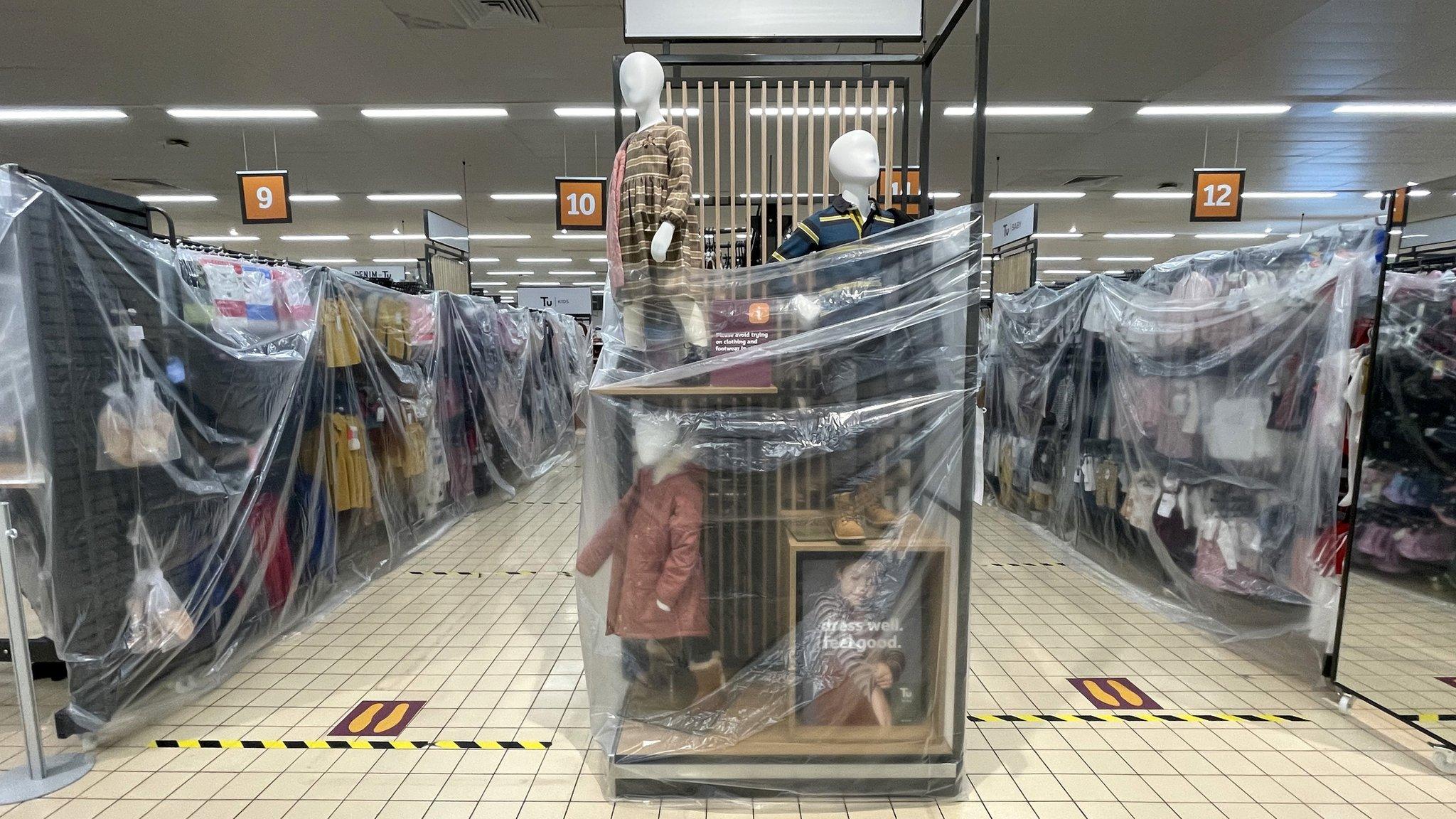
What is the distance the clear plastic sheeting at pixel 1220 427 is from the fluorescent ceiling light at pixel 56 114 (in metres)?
8.40

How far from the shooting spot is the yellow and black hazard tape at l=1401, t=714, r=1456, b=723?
2314 millimetres

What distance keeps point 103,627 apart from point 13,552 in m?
0.37

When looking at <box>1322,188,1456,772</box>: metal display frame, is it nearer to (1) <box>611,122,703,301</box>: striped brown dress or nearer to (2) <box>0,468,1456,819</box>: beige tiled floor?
(2) <box>0,468,1456,819</box>: beige tiled floor

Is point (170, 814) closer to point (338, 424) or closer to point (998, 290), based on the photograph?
point (338, 424)

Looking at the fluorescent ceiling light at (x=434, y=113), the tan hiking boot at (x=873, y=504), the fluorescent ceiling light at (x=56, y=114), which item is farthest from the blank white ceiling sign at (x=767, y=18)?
the fluorescent ceiling light at (x=56, y=114)

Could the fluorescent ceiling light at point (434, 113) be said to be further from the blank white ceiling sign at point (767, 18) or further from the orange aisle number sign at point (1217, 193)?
the orange aisle number sign at point (1217, 193)

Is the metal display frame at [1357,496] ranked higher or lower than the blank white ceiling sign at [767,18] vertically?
lower

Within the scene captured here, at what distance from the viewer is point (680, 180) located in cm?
215

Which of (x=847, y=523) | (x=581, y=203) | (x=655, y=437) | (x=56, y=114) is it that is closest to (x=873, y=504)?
(x=847, y=523)

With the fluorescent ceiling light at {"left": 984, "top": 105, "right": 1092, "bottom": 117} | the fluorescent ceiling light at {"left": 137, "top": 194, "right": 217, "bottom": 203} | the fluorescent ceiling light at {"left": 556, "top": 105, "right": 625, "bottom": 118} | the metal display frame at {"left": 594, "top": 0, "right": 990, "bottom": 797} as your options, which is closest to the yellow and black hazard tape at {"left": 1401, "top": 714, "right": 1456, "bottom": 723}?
the metal display frame at {"left": 594, "top": 0, "right": 990, "bottom": 797}

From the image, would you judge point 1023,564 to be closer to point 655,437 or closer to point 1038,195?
point 655,437

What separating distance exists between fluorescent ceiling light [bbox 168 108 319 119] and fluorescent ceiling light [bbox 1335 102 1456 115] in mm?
10012

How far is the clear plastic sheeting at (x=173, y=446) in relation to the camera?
6.90 ft

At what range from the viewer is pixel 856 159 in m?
2.24
